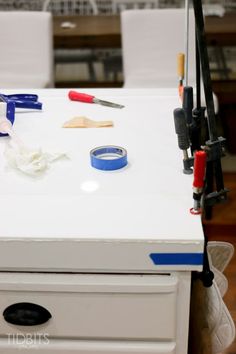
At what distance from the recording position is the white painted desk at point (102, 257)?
2.36 ft

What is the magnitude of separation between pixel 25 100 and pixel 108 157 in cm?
43

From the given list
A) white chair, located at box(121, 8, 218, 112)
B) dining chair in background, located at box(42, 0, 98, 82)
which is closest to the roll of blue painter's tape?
white chair, located at box(121, 8, 218, 112)

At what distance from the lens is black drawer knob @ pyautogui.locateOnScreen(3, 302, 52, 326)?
0.77m

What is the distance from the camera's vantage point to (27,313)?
77 centimetres

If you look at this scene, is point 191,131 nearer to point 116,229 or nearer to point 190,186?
point 190,186

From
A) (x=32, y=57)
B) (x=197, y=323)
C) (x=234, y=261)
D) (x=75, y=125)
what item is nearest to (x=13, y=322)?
(x=197, y=323)

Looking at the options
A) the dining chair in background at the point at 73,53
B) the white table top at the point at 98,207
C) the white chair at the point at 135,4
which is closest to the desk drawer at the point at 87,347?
the white table top at the point at 98,207

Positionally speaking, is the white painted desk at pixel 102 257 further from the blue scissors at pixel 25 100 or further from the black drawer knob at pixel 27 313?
the blue scissors at pixel 25 100

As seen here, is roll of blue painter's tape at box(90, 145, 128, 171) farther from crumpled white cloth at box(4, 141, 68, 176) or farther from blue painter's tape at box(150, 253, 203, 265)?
blue painter's tape at box(150, 253, 203, 265)

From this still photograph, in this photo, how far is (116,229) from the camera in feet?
2.40

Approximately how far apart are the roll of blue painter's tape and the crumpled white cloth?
8cm

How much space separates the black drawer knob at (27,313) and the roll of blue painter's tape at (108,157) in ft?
0.95

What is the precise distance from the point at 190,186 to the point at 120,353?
311mm

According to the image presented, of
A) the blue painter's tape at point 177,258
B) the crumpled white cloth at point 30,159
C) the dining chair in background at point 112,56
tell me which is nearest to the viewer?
the blue painter's tape at point 177,258
